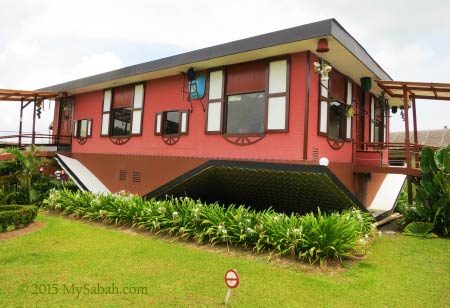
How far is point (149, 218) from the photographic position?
905 cm

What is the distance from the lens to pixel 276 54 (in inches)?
Answer: 365

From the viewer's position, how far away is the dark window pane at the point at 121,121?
14.0 metres

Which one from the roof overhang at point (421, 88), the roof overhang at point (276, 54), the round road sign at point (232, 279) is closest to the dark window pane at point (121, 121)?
the roof overhang at point (276, 54)

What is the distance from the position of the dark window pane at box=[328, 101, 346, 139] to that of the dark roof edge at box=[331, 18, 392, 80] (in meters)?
1.49

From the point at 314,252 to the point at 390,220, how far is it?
20.2 ft

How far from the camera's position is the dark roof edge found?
802cm

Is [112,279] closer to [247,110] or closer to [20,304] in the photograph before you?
[20,304]

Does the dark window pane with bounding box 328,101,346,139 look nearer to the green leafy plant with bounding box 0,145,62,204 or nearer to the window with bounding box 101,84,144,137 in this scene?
the window with bounding box 101,84,144,137

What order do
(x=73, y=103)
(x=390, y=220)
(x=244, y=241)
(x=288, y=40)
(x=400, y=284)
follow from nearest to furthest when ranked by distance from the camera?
(x=400, y=284) < (x=244, y=241) < (x=288, y=40) < (x=390, y=220) < (x=73, y=103)

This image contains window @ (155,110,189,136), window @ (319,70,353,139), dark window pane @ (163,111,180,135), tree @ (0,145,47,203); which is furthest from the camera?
tree @ (0,145,47,203)

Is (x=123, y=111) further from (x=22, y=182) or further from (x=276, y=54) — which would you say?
(x=276, y=54)

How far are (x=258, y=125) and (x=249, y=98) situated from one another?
3.05 feet

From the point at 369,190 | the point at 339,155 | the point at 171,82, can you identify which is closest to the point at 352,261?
the point at 339,155

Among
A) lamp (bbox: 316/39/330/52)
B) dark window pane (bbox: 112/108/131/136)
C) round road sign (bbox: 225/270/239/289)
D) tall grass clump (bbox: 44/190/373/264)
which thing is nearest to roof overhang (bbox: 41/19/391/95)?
lamp (bbox: 316/39/330/52)
